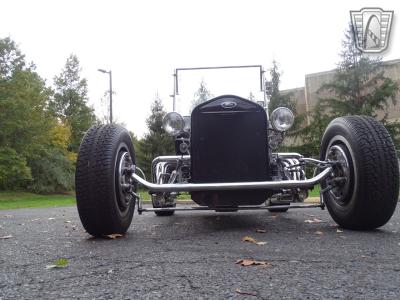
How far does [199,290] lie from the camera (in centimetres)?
209

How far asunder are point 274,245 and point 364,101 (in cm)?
2588

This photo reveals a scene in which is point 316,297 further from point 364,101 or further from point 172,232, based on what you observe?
point 364,101

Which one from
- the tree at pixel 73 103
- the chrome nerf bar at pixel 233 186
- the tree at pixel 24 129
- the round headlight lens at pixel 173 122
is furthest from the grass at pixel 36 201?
the tree at pixel 73 103

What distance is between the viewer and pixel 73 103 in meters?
52.8

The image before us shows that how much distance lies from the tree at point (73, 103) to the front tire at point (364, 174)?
159 feet

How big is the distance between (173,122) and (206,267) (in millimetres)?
2639

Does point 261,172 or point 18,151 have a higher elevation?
point 18,151

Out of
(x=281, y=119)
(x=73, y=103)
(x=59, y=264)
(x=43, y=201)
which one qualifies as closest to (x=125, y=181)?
(x=59, y=264)

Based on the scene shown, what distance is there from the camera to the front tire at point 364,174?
12.4ft

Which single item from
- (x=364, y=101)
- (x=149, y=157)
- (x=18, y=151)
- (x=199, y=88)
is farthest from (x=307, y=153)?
(x=199, y=88)

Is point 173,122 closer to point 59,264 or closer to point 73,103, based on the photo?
point 59,264

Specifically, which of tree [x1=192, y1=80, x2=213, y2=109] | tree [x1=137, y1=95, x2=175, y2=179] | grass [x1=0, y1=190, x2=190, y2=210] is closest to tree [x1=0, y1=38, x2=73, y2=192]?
grass [x1=0, y1=190, x2=190, y2=210]

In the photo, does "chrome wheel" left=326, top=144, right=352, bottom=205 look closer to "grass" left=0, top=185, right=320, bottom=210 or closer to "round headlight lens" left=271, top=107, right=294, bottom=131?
"round headlight lens" left=271, top=107, right=294, bottom=131

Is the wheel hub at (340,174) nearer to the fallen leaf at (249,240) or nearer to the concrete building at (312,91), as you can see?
the fallen leaf at (249,240)
